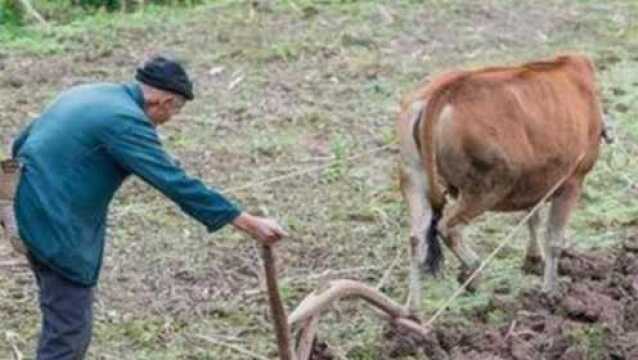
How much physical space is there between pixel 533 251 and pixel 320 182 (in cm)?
233

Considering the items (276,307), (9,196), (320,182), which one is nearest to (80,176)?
(9,196)

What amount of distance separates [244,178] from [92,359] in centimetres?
368

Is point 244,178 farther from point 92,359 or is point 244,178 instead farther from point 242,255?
point 92,359

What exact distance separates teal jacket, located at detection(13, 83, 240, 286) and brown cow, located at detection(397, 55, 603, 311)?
2189 mm

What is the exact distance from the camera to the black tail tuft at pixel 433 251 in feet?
28.7

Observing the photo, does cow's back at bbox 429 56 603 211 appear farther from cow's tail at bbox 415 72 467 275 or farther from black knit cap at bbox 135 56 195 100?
black knit cap at bbox 135 56 195 100

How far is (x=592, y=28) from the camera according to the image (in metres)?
17.1

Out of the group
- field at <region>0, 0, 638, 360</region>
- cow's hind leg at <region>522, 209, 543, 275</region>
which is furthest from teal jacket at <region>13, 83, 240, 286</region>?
cow's hind leg at <region>522, 209, 543, 275</region>

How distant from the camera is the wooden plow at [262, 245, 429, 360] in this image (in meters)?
6.62

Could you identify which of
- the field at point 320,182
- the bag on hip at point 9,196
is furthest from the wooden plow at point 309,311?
the bag on hip at point 9,196

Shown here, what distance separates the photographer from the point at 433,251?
28.7 ft

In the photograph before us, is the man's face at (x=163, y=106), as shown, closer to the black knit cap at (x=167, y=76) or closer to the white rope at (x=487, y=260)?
the black knit cap at (x=167, y=76)

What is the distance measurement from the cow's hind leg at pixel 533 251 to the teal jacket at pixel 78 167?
3.40 metres

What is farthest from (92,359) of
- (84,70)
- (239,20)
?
(239,20)
